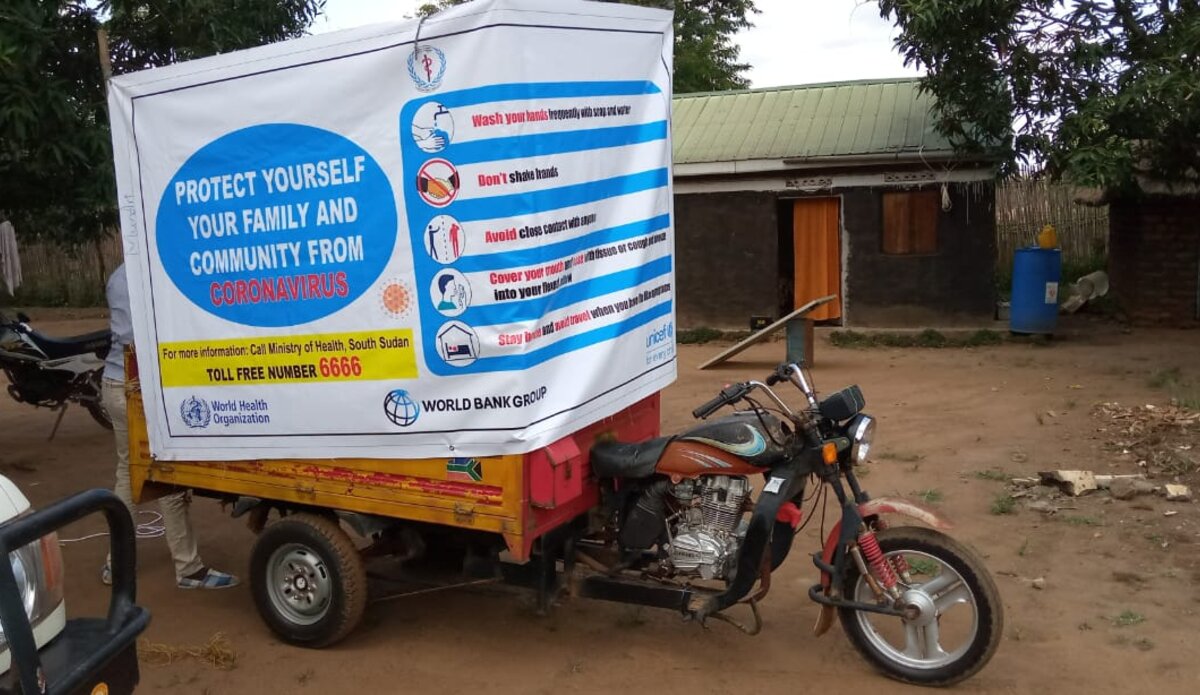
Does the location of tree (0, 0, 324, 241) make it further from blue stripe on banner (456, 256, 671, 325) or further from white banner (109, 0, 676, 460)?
blue stripe on banner (456, 256, 671, 325)

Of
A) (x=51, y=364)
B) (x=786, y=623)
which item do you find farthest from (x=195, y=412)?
(x=51, y=364)

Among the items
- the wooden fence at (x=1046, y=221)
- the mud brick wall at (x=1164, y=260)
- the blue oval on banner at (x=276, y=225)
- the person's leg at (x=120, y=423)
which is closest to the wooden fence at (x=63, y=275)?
the wooden fence at (x=1046, y=221)

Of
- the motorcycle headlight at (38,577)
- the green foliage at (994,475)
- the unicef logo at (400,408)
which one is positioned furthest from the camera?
the green foliage at (994,475)

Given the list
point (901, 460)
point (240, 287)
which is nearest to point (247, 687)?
point (240, 287)

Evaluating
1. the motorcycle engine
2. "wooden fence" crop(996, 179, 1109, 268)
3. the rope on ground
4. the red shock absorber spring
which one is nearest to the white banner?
the motorcycle engine

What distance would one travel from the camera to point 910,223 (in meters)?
14.0

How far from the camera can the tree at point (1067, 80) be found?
1080 cm

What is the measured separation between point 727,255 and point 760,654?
36.5 ft

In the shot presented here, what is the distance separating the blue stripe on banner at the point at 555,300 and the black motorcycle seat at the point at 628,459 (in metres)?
0.66

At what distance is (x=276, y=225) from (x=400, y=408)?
0.93 meters

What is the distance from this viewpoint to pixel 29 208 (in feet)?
26.1

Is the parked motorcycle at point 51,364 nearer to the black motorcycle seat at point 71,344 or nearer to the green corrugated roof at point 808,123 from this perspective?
the black motorcycle seat at point 71,344

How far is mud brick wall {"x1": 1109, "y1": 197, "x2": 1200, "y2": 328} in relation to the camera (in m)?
13.8

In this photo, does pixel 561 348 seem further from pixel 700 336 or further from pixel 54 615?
pixel 700 336
